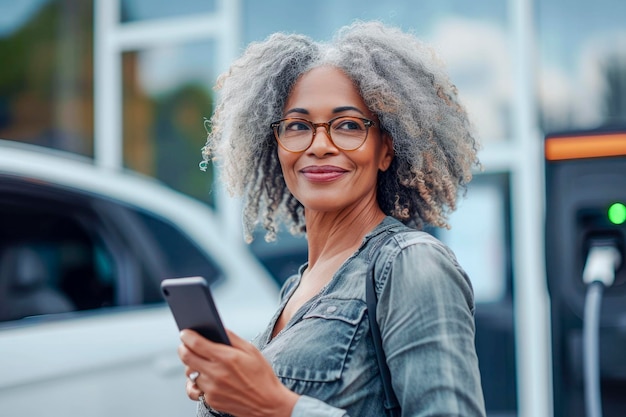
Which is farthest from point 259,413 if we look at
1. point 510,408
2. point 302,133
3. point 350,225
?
point 510,408

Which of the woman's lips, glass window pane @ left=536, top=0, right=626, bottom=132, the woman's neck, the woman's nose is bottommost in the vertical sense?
the woman's neck

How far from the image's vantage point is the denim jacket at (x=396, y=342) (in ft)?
4.86

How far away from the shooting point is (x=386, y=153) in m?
1.88

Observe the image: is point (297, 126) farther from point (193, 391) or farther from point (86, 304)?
point (86, 304)

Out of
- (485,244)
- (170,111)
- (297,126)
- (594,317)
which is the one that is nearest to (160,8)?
(170,111)

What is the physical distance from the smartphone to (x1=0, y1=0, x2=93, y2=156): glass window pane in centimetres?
562

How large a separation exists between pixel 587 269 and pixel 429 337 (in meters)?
1.33

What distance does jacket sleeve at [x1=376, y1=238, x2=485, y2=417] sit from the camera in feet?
4.84

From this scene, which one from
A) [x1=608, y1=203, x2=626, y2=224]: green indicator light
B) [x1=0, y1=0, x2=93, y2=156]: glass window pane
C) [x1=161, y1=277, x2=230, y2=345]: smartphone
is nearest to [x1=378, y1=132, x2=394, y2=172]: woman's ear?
[x1=161, y1=277, x2=230, y2=345]: smartphone

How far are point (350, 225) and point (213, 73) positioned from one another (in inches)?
192

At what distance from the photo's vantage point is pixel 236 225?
631 centimetres

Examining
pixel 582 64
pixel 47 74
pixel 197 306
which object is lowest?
pixel 197 306

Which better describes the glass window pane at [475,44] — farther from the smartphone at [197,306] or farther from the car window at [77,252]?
the smartphone at [197,306]

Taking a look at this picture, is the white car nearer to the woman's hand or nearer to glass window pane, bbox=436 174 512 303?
the woman's hand
